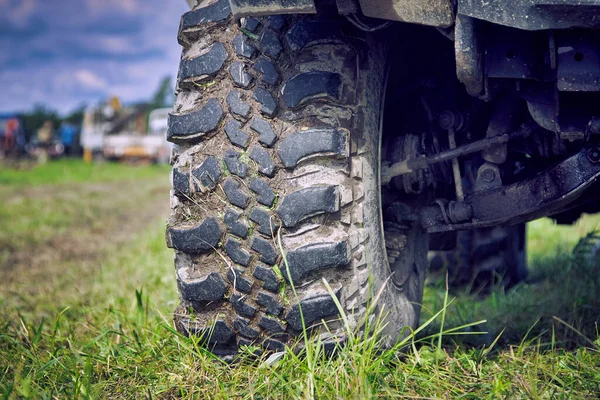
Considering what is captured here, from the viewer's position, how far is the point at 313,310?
1424mm

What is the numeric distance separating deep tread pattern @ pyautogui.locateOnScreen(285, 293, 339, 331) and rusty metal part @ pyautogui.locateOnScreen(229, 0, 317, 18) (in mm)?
676

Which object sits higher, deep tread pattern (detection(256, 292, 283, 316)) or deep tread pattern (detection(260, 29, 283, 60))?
deep tread pattern (detection(260, 29, 283, 60))

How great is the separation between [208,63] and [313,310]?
2.33 ft

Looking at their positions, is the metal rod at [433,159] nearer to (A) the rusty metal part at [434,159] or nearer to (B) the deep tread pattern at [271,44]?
(A) the rusty metal part at [434,159]

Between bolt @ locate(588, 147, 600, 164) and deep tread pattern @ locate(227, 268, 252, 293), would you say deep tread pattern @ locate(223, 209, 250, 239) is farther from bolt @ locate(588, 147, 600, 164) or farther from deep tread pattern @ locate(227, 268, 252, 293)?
bolt @ locate(588, 147, 600, 164)

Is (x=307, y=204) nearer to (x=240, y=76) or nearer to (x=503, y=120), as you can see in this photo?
(x=240, y=76)

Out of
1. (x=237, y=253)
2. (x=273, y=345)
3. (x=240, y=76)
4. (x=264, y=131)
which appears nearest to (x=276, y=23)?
(x=240, y=76)

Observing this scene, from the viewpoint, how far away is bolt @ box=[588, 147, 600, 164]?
143 cm

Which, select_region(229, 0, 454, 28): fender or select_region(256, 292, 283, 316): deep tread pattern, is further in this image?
select_region(256, 292, 283, 316): deep tread pattern

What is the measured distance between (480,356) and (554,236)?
2.76m

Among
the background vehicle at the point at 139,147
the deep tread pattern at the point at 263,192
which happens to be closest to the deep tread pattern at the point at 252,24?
the deep tread pattern at the point at 263,192

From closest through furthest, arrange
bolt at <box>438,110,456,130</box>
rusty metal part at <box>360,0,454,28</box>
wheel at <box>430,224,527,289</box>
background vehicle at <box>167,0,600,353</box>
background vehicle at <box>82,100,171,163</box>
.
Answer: rusty metal part at <box>360,0,454,28</box>, background vehicle at <box>167,0,600,353</box>, bolt at <box>438,110,456,130</box>, wheel at <box>430,224,527,289</box>, background vehicle at <box>82,100,171,163</box>

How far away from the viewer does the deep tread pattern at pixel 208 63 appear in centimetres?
153

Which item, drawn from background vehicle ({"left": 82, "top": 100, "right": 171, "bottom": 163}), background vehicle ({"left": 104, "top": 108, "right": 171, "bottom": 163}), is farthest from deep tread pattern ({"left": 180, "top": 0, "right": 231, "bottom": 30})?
background vehicle ({"left": 104, "top": 108, "right": 171, "bottom": 163})
